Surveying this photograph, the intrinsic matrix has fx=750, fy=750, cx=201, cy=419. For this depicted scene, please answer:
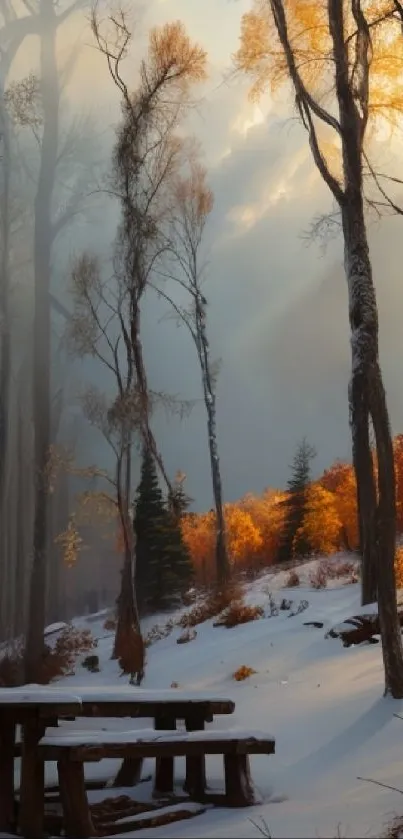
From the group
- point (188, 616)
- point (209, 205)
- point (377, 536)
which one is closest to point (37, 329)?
point (209, 205)

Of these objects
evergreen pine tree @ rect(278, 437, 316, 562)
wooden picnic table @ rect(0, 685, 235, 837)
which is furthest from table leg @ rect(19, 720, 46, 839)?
evergreen pine tree @ rect(278, 437, 316, 562)

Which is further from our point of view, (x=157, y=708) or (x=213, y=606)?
(x=213, y=606)

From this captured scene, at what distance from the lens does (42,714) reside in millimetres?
3037

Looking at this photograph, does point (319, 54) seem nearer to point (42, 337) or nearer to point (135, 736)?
point (135, 736)

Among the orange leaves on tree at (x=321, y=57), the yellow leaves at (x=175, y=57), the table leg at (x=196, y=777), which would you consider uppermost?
the yellow leaves at (x=175, y=57)

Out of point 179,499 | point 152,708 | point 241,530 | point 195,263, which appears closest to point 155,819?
point 152,708

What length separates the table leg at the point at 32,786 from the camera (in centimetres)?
304

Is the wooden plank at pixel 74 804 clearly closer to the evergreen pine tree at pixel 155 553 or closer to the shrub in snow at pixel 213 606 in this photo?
the shrub in snow at pixel 213 606

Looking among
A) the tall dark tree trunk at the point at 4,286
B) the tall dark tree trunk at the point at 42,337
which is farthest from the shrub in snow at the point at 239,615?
the tall dark tree trunk at the point at 4,286

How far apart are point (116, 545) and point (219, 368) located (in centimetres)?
488

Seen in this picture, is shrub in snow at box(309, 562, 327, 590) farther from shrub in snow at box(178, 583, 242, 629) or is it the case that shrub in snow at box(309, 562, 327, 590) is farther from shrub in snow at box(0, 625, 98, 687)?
shrub in snow at box(0, 625, 98, 687)

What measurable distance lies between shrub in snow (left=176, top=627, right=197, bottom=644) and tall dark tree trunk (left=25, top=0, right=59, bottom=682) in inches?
83.6

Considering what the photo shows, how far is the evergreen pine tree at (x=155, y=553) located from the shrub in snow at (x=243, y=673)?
705 cm

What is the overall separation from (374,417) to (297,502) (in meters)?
12.2
